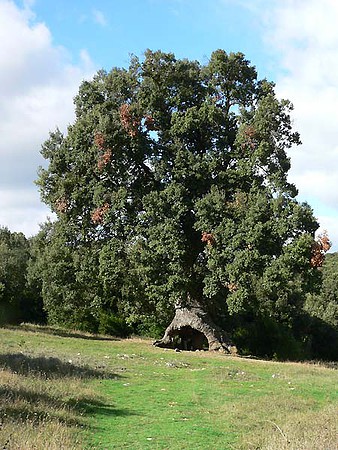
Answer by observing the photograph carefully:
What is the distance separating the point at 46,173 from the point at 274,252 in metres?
13.3

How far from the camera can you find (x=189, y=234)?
27.0m

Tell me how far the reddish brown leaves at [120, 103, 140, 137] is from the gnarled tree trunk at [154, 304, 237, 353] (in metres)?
9.36

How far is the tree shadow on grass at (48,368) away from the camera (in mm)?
13298

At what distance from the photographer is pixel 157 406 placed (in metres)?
11.6

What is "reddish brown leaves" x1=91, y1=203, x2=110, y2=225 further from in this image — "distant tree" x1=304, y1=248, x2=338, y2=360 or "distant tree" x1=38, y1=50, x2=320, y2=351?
Answer: "distant tree" x1=304, y1=248, x2=338, y2=360

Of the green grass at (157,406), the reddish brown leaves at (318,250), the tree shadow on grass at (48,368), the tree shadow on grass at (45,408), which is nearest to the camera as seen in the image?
the green grass at (157,406)

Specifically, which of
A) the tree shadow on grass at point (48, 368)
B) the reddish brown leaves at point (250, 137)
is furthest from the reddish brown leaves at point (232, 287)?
the tree shadow on grass at point (48, 368)

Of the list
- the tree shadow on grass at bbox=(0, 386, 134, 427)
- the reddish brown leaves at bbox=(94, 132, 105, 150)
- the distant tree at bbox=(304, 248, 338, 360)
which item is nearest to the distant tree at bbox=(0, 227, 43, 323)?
the reddish brown leaves at bbox=(94, 132, 105, 150)

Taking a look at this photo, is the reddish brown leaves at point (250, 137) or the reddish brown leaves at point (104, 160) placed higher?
the reddish brown leaves at point (250, 137)

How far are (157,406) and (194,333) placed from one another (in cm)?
1752

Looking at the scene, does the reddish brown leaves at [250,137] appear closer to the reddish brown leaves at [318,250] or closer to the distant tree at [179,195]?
the distant tree at [179,195]

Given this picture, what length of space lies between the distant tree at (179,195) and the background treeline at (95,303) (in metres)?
0.17

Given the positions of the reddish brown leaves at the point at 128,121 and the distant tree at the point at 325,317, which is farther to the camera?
the distant tree at the point at 325,317

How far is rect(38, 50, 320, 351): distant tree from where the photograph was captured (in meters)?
23.6
